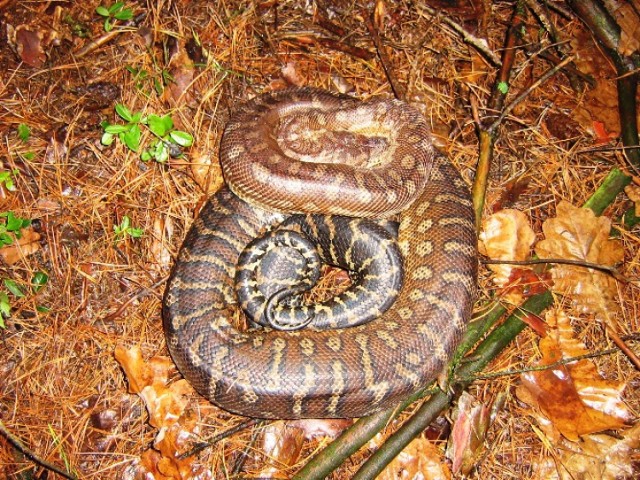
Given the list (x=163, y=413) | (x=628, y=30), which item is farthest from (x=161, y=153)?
(x=628, y=30)

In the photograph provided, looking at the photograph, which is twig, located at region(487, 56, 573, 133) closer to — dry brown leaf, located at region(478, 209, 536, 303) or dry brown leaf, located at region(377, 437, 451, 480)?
dry brown leaf, located at region(478, 209, 536, 303)

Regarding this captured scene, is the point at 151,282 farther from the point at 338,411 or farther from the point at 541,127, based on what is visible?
the point at 541,127

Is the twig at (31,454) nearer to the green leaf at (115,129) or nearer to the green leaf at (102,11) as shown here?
the green leaf at (115,129)

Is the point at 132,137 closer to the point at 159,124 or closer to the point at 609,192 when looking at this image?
the point at 159,124

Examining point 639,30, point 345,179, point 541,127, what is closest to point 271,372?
point 345,179

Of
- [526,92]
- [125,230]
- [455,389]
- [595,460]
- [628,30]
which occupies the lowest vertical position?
[125,230]

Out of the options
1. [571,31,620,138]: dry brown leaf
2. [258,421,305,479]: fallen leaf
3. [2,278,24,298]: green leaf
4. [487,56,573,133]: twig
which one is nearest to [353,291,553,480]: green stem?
[258,421,305,479]: fallen leaf
